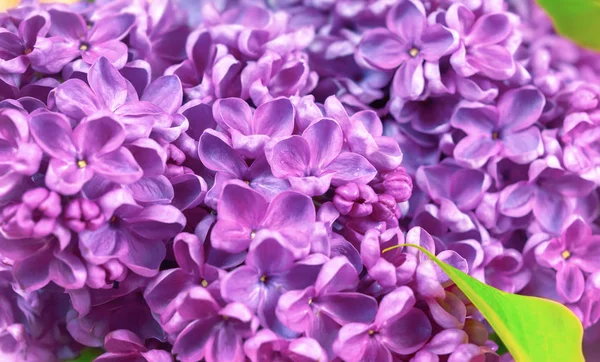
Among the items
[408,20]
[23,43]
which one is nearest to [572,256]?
[408,20]

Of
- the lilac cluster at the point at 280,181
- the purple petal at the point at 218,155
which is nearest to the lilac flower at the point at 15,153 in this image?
the lilac cluster at the point at 280,181

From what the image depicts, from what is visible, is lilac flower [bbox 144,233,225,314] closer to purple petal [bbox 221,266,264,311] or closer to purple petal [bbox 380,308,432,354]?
purple petal [bbox 221,266,264,311]

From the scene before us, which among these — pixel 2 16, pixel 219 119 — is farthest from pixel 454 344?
pixel 2 16

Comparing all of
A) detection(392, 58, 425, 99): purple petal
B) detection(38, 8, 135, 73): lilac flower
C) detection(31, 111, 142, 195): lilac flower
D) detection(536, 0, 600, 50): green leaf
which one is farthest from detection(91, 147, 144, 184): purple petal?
detection(536, 0, 600, 50): green leaf

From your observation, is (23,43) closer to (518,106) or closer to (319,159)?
(319,159)

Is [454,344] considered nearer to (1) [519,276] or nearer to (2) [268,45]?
(1) [519,276]
